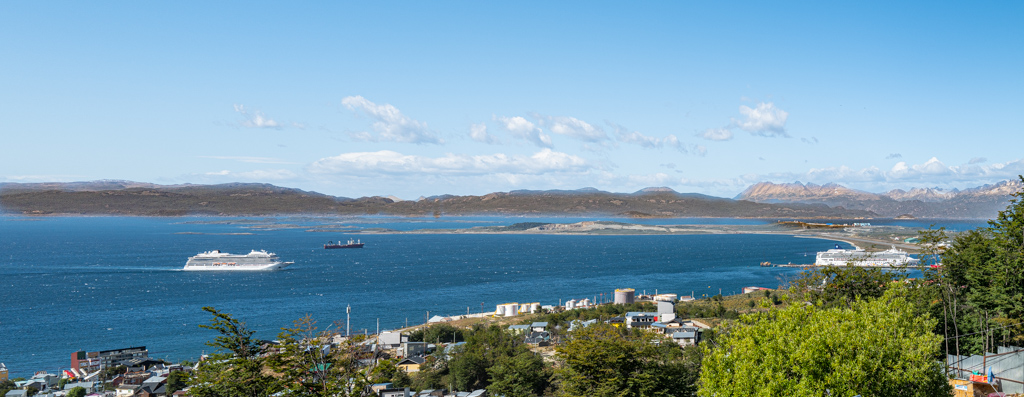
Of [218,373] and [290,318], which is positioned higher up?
[218,373]

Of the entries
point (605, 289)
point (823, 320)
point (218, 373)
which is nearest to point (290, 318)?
point (605, 289)

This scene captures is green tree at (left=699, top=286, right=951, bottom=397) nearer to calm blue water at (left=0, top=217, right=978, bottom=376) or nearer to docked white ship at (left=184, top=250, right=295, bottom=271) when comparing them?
calm blue water at (left=0, top=217, right=978, bottom=376)

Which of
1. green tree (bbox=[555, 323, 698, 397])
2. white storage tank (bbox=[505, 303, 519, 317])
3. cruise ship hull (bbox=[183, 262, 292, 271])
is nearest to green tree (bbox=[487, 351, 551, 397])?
green tree (bbox=[555, 323, 698, 397])

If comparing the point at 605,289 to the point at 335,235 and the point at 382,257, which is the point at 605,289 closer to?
the point at 382,257

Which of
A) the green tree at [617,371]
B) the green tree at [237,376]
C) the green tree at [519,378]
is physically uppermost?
the green tree at [237,376]

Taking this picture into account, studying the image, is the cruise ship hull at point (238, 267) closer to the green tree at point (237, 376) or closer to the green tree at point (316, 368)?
the green tree at point (237, 376)

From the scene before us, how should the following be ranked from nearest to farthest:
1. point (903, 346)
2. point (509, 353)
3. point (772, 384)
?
point (772, 384) → point (903, 346) → point (509, 353)

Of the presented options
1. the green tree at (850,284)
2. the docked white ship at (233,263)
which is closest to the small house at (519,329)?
the green tree at (850,284)

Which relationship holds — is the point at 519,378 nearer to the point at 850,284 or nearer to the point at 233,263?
the point at 850,284
